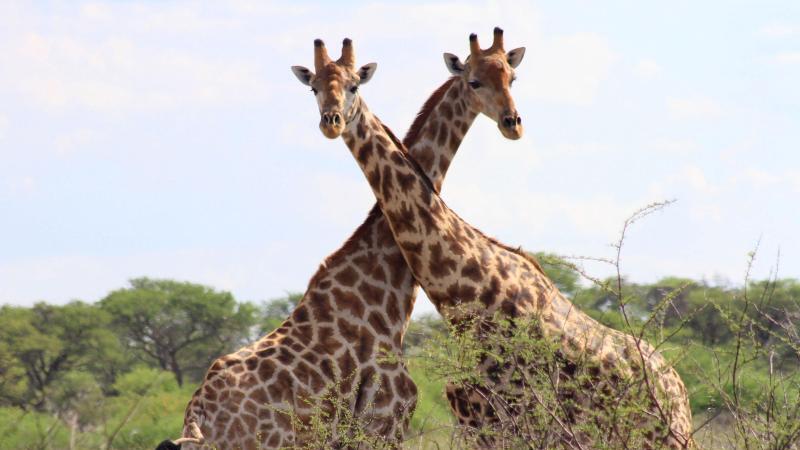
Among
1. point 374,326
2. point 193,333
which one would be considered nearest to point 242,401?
point 374,326

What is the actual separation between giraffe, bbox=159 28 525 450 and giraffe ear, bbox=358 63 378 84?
0.15 meters

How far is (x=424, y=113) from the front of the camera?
8.73m

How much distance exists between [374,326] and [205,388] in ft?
3.38

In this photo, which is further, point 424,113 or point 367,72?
point 424,113

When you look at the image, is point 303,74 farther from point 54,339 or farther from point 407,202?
point 54,339

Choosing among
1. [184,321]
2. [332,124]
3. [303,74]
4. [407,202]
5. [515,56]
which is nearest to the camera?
[332,124]

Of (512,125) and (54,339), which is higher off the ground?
(54,339)

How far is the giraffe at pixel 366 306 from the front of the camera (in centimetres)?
726

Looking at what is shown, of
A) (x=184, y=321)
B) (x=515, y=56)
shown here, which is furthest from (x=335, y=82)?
(x=184, y=321)

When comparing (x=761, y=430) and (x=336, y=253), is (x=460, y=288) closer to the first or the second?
(x=336, y=253)

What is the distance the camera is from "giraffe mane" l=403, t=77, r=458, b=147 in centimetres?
862

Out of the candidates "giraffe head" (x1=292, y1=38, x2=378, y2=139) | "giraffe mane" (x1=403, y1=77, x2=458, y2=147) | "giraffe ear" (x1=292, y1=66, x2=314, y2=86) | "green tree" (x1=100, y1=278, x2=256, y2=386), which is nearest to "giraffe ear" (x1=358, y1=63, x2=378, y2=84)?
"giraffe head" (x1=292, y1=38, x2=378, y2=139)

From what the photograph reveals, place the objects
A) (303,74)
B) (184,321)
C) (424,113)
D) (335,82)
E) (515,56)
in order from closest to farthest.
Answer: (335,82), (303,74), (424,113), (515,56), (184,321)

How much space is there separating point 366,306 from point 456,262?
57 centimetres
